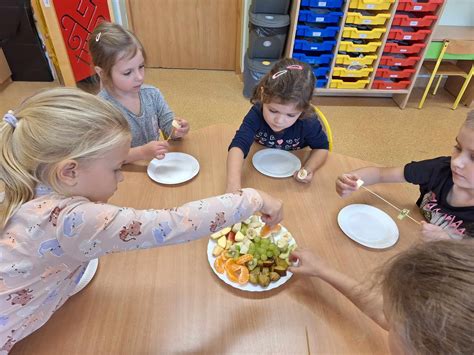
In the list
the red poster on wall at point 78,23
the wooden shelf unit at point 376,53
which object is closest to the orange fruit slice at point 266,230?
the wooden shelf unit at point 376,53

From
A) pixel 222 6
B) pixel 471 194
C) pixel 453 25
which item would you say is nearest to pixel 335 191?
pixel 471 194

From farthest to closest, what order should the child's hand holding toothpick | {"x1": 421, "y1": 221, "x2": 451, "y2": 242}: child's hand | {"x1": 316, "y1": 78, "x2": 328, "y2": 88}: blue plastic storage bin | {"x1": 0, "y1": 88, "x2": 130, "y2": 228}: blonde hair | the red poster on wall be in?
1. {"x1": 316, "y1": 78, "x2": 328, "y2": 88}: blue plastic storage bin
2. the red poster on wall
3. the child's hand holding toothpick
4. {"x1": 421, "y1": 221, "x2": 451, "y2": 242}: child's hand
5. {"x1": 0, "y1": 88, "x2": 130, "y2": 228}: blonde hair

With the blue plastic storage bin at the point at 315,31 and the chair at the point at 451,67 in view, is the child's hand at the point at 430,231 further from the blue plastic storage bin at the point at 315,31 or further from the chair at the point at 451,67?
the chair at the point at 451,67

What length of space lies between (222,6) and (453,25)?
6.44ft

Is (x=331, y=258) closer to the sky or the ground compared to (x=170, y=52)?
closer to the sky

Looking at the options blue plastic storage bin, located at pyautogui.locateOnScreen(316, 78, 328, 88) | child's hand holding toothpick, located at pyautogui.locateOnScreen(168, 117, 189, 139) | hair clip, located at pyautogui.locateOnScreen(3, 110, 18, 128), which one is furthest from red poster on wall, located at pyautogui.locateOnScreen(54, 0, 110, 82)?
hair clip, located at pyautogui.locateOnScreen(3, 110, 18, 128)

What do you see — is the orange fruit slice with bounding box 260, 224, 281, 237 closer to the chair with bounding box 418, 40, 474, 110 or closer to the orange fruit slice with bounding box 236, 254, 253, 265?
the orange fruit slice with bounding box 236, 254, 253, 265

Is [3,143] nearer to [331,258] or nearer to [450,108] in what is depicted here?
[331,258]

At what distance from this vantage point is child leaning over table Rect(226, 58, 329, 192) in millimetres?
1145

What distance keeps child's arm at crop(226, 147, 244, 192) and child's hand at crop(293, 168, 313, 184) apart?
0.19 metres

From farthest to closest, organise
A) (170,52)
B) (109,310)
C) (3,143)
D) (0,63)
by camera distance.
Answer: (170,52) → (0,63) → (109,310) → (3,143)

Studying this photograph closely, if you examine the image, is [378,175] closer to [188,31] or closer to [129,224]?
[129,224]

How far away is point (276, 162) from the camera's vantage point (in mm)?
1235

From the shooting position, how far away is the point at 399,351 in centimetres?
53
